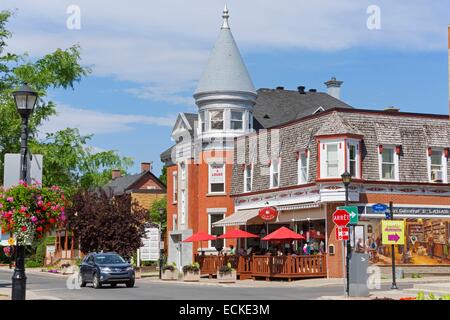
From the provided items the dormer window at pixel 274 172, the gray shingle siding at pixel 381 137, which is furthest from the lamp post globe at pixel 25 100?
the dormer window at pixel 274 172

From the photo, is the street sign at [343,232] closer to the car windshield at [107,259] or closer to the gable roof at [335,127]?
the car windshield at [107,259]

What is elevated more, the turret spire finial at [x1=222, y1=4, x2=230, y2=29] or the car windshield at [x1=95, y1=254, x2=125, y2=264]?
the turret spire finial at [x1=222, y1=4, x2=230, y2=29]

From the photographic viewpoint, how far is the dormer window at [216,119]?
51.3 meters

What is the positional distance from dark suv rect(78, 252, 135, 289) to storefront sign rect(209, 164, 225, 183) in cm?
1790

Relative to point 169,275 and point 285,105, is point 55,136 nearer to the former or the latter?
point 169,275

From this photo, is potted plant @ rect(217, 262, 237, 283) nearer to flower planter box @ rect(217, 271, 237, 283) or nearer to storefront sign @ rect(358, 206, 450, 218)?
flower planter box @ rect(217, 271, 237, 283)

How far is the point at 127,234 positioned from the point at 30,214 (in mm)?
34275

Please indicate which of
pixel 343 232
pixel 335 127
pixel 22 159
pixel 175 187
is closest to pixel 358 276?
pixel 343 232

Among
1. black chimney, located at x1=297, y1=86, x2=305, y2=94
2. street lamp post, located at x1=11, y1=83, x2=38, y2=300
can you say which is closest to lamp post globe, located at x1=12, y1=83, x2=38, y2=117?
street lamp post, located at x1=11, y1=83, x2=38, y2=300

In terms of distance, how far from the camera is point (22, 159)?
17.7 m

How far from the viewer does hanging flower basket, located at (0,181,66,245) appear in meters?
17.8

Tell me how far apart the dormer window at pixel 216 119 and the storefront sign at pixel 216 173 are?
261 centimetres

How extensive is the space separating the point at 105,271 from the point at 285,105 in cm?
2825
